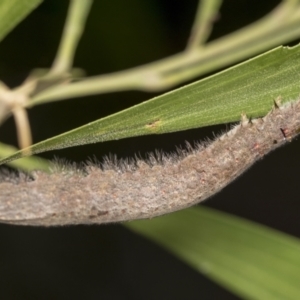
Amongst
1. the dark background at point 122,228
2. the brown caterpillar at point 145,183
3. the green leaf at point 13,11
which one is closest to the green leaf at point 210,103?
the brown caterpillar at point 145,183

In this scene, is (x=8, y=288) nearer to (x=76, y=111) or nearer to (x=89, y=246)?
(x=89, y=246)

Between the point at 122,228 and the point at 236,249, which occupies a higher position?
the point at 122,228

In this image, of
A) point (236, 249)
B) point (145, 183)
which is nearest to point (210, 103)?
point (145, 183)

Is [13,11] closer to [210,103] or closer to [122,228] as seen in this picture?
[210,103]

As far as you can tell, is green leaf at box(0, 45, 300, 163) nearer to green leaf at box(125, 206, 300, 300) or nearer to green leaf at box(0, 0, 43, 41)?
green leaf at box(0, 0, 43, 41)

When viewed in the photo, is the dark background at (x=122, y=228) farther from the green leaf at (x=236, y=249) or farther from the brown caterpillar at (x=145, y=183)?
the brown caterpillar at (x=145, y=183)

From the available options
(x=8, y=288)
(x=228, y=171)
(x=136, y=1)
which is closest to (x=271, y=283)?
(x=228, y=171)
